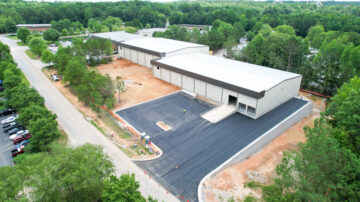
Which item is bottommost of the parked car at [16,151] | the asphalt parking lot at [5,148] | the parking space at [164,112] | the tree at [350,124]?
the asphalt parking lot at [5,148]

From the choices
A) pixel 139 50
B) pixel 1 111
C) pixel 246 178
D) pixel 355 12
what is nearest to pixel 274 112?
pixel 246 178

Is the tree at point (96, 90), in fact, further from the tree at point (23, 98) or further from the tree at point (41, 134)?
the tree at point (41, 134)

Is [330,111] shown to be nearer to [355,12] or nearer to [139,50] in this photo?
[139,50]

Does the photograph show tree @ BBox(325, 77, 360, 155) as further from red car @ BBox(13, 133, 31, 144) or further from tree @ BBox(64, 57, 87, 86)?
tree @ BBox(64, 57, 87, 86)

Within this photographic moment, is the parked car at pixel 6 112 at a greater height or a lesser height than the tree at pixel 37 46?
lesser

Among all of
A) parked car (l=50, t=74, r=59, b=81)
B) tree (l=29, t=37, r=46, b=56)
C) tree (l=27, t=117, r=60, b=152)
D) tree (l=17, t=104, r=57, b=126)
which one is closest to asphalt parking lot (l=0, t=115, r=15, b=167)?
tree (l=27, t=117, r=60, b=152)

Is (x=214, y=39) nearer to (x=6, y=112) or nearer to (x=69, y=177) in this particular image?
(x=6, y=112)

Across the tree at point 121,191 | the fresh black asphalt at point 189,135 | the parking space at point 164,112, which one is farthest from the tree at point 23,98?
the tree at point 121,191
